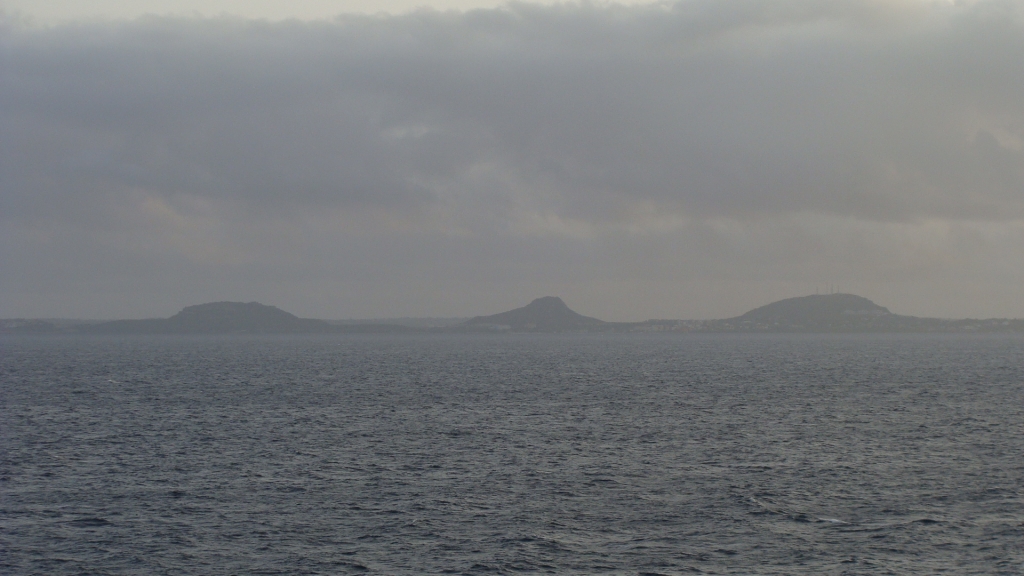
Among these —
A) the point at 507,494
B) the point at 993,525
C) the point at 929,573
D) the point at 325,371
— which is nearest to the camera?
the point at 929,573

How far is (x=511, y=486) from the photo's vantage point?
5244cm

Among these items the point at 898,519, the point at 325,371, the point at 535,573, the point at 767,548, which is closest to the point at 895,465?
the point at 898,519

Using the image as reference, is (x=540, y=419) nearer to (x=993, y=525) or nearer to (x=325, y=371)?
(x=993, y=525)

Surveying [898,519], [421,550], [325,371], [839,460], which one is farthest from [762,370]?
[421,550]

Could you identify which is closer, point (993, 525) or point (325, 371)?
point (993, 525)

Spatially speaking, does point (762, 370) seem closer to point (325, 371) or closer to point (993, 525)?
point (325, 371)

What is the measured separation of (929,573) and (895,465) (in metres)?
25.5

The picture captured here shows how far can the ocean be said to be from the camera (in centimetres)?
3854

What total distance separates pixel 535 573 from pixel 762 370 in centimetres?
14546

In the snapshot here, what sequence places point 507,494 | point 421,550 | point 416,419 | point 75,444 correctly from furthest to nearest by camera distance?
1. point 416,419
2. point 75,444
3. point 507,494
4. point 421,550

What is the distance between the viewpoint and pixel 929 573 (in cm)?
3578

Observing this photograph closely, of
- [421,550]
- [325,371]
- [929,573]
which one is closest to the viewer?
[929,573]

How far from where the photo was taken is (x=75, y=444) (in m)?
68.6

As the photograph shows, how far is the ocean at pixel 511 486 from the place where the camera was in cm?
3854
